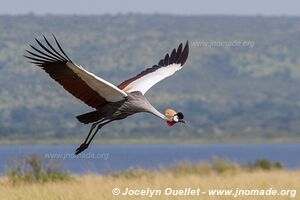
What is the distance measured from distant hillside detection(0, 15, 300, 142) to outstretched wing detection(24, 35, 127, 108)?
2456 inches

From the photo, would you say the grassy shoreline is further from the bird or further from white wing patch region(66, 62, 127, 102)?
white wing patch region(66, 62, 127, 102)

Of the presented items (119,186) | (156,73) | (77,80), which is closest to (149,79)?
(156,73)

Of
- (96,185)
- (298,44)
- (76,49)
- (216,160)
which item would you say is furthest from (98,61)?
(96,185)

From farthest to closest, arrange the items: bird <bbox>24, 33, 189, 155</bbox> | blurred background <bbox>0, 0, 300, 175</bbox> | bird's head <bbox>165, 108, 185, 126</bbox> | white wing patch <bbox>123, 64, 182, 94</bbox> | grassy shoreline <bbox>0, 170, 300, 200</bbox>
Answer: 1. blurred background <bbox>0, 0, 300, 175</bbox>
2. grassy shoreline <bbox>0, 170, 300, 200</bbox>
3. white wing patch <bbox>123, 64, 182, 94</bbox>
4. bird <bbox>24, 33, 189, 155</bbox>
5. bird's head <bbox>165, 108, 185, 126</bbox>

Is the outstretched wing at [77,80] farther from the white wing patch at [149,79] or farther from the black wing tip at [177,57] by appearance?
the black wing tip at [177,57]

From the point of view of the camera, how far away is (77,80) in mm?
14117

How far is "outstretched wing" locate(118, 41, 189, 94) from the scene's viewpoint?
49.1 ft

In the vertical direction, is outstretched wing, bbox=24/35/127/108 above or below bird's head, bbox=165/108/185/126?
above

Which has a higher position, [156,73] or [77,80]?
[156,73]

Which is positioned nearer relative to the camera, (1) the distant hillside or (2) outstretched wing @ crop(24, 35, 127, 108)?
(2) outstretched wing @ crop(24, 35, 127, 108)

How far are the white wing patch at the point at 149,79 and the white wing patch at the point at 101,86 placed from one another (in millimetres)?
386

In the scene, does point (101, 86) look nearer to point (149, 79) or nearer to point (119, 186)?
point (149, 79)

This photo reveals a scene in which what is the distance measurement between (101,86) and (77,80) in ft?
0.97

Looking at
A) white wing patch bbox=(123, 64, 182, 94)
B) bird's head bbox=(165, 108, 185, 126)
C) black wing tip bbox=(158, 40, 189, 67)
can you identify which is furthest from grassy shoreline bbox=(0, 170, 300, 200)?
bird's head bbox=(165, 108, 185, 126)
